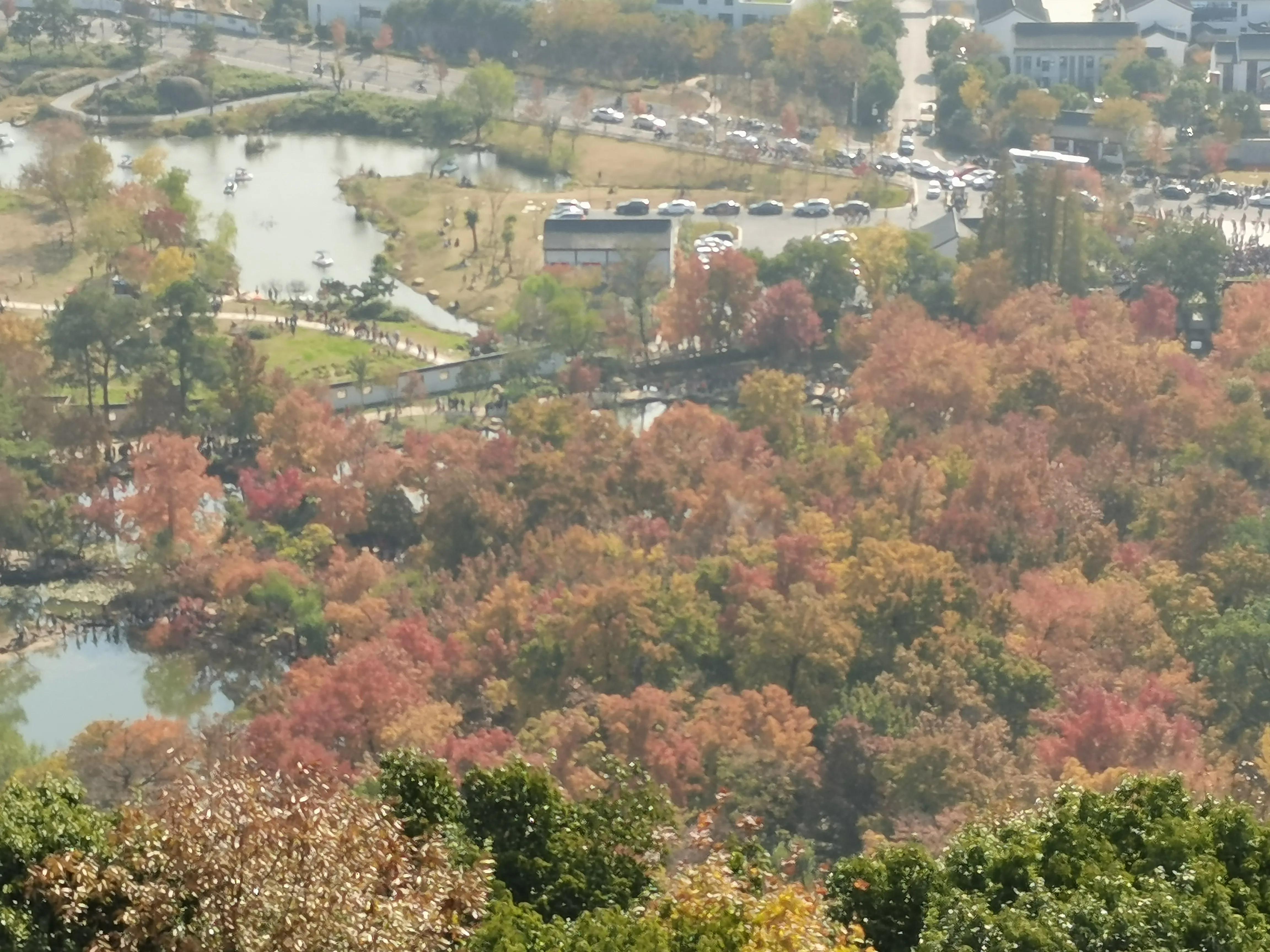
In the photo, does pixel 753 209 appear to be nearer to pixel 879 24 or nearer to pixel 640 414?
pixel 640 414

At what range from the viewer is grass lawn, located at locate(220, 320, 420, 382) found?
28.2m

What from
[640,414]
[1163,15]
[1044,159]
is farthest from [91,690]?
[1163,15]

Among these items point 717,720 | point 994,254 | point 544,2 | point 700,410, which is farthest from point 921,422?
point 544,2

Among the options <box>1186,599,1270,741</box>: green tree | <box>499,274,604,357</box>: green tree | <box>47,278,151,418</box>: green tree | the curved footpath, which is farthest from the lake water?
the curved footpath

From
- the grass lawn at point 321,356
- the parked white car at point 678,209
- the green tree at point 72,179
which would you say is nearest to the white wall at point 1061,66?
the parked white car at point 678,209

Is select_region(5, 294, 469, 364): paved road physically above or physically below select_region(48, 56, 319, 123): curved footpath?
below

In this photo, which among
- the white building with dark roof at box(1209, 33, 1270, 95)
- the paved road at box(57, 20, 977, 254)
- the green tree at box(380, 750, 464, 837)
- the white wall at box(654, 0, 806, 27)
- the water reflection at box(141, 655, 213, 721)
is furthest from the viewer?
the white wall at box(654, 0, 806, 27)

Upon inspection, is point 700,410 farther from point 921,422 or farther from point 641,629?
point 641,629

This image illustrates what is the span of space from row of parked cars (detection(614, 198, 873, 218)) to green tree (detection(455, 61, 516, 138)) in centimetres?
557

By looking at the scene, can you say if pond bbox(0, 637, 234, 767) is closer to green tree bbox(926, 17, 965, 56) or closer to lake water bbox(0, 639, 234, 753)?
lake water bbox(0, 639, 234, 753)

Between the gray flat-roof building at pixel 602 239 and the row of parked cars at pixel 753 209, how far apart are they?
69.0 inches

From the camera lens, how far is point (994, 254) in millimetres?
29109

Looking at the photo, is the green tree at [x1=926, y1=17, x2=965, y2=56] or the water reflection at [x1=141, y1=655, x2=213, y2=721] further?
the green tree at [x1=926, y1=17, x2=965, y2=56]

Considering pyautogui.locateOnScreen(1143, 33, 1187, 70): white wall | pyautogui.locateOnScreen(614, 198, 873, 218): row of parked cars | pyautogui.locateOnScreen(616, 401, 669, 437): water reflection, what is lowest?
pyautogui.locateOnScreen(616, 401, 669, 437): water reflection
